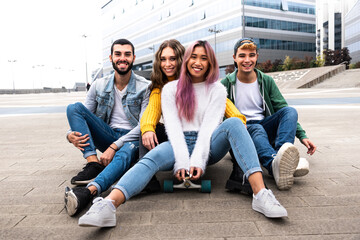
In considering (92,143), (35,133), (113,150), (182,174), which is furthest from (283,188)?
(35,133)

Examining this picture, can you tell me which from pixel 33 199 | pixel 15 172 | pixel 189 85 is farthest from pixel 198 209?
pixel 15 172

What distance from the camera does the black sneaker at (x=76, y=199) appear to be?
2.26m

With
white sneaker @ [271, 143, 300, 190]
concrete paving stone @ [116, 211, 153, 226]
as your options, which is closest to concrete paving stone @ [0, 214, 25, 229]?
concrete paving stone @ [116, 211, 153, 226]

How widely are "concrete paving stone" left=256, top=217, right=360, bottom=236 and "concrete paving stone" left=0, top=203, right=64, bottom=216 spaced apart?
156 cm

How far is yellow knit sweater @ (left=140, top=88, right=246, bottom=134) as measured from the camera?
2.86 meters

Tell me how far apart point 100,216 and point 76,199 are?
0.35 metres

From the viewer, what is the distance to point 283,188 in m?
2.78

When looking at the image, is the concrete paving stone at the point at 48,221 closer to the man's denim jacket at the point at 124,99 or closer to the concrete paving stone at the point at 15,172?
the man's denim jacket at the point at 124,99

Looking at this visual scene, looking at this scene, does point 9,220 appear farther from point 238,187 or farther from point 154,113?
point 238,187

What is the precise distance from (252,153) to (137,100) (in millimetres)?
1517

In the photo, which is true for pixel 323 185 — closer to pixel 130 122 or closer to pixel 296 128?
pixel 296 128

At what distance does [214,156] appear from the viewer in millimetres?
2764

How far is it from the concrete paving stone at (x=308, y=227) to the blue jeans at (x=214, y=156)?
1.40 ft

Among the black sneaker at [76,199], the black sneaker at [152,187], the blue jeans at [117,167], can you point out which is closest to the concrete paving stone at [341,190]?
the black sneaker at [152,187]
